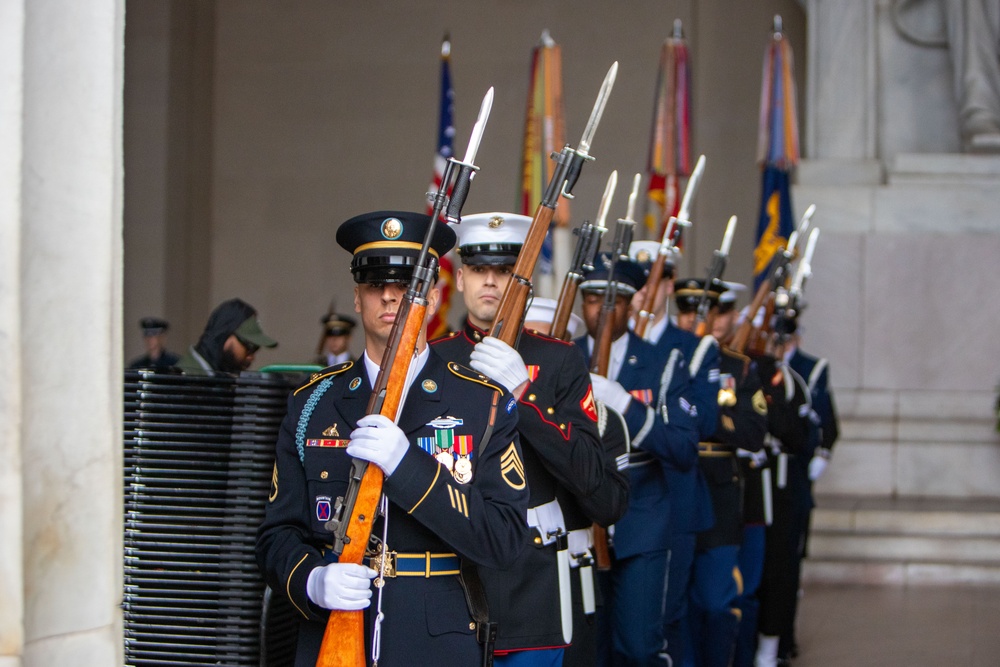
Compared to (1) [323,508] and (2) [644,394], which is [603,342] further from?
(1) [323,508]

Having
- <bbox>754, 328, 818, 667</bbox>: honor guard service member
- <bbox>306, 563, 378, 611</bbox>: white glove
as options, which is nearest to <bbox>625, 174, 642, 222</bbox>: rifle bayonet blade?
<bbox>754, 328, 818, 667</bbox>: honor guard service member

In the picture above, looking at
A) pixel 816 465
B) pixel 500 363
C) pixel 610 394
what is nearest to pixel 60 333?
pixel 500 363

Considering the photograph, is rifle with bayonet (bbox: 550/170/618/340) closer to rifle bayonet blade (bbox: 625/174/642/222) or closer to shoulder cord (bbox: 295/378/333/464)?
rifle bayonet blade (bbox: 625/174/642/222)

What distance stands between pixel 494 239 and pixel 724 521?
2308 millimetres

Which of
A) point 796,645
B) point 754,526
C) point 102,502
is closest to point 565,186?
point 102,502

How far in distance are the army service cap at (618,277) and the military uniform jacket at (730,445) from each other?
0.85m

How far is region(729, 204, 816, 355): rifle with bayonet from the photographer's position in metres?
6.60

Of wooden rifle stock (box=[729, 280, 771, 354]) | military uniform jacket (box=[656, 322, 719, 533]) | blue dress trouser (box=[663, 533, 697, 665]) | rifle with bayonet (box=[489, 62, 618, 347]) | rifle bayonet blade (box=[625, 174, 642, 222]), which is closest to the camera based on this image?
rifle with bayonet (box=[489, 62, 618, 347])

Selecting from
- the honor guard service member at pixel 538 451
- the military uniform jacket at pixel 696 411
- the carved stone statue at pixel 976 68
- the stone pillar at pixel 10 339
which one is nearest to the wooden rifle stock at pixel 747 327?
the military uniform jacket at pixel 696 411

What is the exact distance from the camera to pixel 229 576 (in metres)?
3.17

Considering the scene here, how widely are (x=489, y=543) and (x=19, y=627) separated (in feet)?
3.07

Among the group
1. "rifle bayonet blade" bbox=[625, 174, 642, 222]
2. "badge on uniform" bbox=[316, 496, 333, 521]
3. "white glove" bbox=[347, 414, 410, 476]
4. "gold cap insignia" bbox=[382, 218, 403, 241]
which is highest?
"rifle bayonet blade" bbox=[625, 174, 642, 222]

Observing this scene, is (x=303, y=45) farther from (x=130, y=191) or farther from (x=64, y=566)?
(x=64, y=566)

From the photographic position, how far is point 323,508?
260cm
